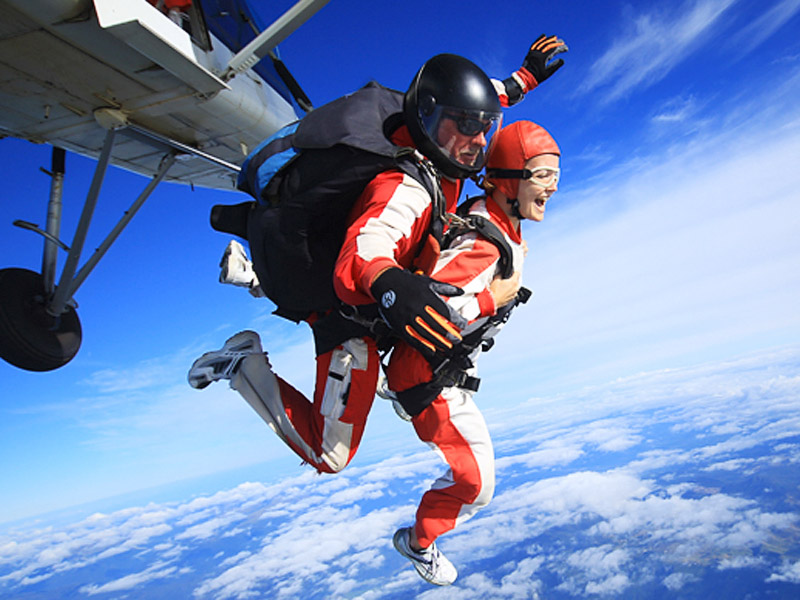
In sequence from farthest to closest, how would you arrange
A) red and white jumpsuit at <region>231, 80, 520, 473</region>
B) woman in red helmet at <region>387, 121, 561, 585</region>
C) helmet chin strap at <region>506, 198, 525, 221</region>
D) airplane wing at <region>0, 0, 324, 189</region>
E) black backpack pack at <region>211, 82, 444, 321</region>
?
airplane wing at <region>0, 0, 324, 189</region>
helmet chin strap at <region>506, 198, 525, 221</region>
woman in red helmet at <region>387, 121, 561, 585</region>
red and white jumpsuit at <region>231, 80, 520, 473</region>
black backpack pack at <region>211, 82, 444, 321</region>

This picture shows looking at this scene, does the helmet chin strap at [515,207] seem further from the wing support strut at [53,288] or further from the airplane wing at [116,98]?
the wing support strut at [53,288]

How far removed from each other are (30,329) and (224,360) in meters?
2.18

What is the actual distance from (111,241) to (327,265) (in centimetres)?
270

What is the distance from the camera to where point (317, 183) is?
1729 mm

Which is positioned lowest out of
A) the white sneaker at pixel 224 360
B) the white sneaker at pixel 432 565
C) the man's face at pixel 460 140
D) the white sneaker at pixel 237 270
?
the white sneaker at pixel 432 565

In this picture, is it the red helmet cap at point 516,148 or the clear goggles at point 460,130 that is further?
the red helmet cap at point 516,148

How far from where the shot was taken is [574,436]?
166m

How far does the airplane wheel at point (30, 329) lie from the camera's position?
324 cm

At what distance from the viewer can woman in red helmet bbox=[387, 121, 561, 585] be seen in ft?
6.66

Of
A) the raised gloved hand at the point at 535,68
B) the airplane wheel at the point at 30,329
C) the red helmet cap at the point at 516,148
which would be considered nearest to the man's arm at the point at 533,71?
the raised gloved hand at the point at 535,68

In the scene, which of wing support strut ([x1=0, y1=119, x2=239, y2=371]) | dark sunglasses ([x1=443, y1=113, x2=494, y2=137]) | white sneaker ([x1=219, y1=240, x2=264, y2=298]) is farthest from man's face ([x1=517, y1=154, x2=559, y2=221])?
wing support strut ([x1=0, y1=119, x2=239, y2=371])

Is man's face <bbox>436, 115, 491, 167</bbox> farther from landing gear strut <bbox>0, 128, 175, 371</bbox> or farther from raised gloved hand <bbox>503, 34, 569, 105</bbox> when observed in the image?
landing gear strut <bbox>0, 128, 175, 371</bbox>

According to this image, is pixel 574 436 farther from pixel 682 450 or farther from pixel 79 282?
pixel 79 282

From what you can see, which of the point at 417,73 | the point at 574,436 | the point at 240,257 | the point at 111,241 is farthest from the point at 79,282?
the point at 574,436
